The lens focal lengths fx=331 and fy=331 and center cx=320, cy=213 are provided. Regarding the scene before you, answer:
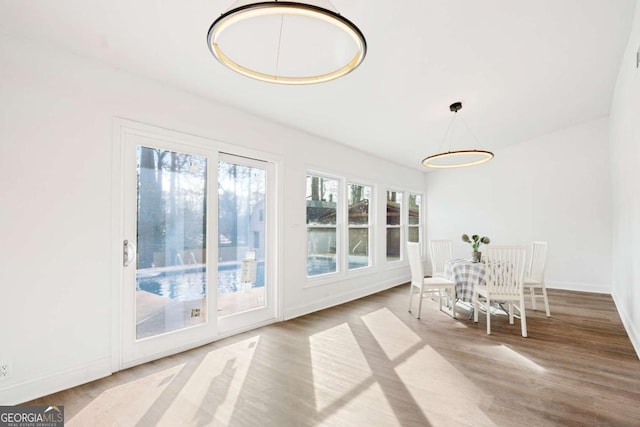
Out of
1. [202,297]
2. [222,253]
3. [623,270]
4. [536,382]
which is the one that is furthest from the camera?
[623,270]

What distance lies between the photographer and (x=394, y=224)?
7188 mm

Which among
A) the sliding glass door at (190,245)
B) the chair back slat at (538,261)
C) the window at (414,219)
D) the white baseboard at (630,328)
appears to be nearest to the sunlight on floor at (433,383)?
the sliding glass door at (190,245)

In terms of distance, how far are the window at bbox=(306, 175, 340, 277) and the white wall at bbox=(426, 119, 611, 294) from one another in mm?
3720

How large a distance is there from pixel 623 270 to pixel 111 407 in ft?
19.9

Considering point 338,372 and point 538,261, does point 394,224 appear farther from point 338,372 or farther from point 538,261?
point 338,372

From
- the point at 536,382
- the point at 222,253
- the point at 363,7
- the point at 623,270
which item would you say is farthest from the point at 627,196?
the point at 222,253

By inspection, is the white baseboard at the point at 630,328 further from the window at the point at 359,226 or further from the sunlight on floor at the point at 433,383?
the window at the point at 359,226

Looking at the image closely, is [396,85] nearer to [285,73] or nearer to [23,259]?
[285,73]

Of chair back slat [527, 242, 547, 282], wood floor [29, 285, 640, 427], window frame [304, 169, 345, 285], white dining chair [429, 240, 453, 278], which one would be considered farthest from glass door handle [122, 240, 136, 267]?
chair back slat [527, 242, 547, 282]

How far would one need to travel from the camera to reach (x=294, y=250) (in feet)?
15.2

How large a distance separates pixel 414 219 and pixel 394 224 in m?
1.05

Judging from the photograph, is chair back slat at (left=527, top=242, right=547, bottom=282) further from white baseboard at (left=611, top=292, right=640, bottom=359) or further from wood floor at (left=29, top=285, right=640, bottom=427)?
white baseboard at (left=611, top=292, right=640, bottom=359)

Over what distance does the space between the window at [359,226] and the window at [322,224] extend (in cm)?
40

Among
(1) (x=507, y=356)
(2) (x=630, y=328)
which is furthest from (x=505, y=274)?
(2) (x=630, y=328)
